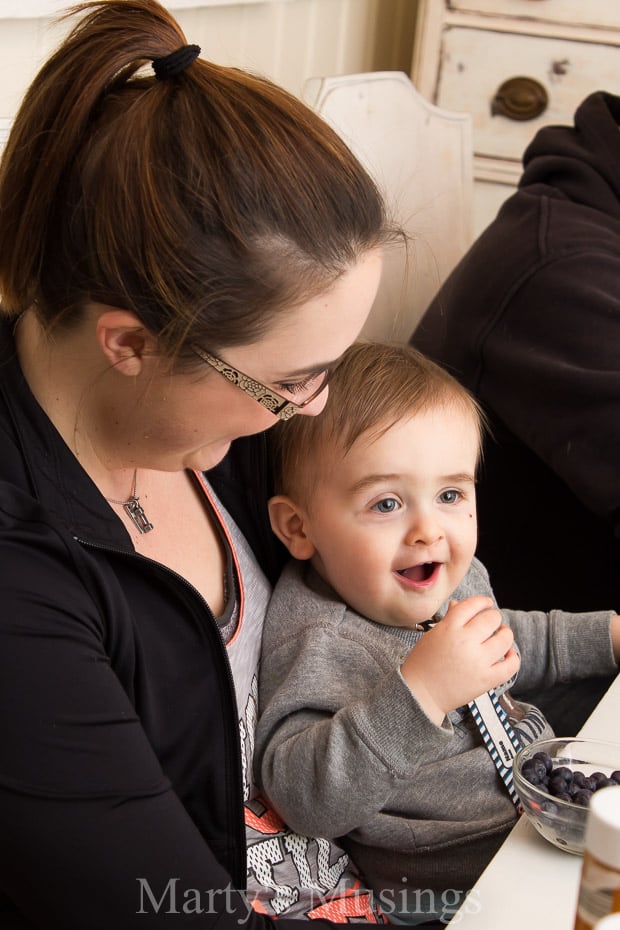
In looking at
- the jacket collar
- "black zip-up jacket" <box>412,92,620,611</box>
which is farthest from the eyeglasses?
"black zip-up jacket" <box>412,92,620,611</box>

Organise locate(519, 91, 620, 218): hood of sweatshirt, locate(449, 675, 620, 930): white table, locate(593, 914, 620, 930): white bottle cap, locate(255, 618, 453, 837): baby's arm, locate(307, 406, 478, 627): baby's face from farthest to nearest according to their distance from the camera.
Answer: locate(519, 91, 620, 218): hood of sweatshirt, locate(307, 406, 478, 627): baby's face, locate(255, 618, 453, 837): baby's arm, locate(449, 675, 620, 930): white table, locate(593, 914, 620, 930): white bottle cap

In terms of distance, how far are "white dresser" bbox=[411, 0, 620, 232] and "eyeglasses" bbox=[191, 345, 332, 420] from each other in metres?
1.96

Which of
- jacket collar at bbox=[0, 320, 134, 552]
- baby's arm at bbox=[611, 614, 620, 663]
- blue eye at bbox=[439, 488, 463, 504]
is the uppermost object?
jacket collar at bbox=[0, 320, 134, 552]

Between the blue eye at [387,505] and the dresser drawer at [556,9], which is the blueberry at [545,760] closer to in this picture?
the blue eye at [387,505]

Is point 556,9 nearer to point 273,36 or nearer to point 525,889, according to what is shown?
point 273,36

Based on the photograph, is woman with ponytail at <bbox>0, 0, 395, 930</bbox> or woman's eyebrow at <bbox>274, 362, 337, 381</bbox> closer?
woman with ponytail at <bbox>0, 0, 395, 930</bbox>

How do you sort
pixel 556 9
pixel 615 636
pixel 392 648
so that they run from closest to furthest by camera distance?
1. pixel 392 648
2. pixel 615 636
3. pixel 556 9

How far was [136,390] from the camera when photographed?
1.05 m

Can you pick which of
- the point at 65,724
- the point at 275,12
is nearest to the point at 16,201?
the point at 65,724

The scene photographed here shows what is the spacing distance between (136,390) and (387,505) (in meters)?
0.36

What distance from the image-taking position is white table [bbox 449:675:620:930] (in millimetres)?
838

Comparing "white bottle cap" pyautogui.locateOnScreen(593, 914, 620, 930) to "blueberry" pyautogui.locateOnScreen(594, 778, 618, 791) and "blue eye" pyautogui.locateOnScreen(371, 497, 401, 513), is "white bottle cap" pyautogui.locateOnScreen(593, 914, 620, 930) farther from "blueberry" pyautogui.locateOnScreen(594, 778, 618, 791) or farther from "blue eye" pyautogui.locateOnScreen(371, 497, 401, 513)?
"blue eye" pyautogui.locateOnScreen(371, 497, 401, 513)

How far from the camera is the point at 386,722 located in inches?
42.7

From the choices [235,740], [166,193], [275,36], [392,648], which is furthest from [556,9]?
[235,740]
